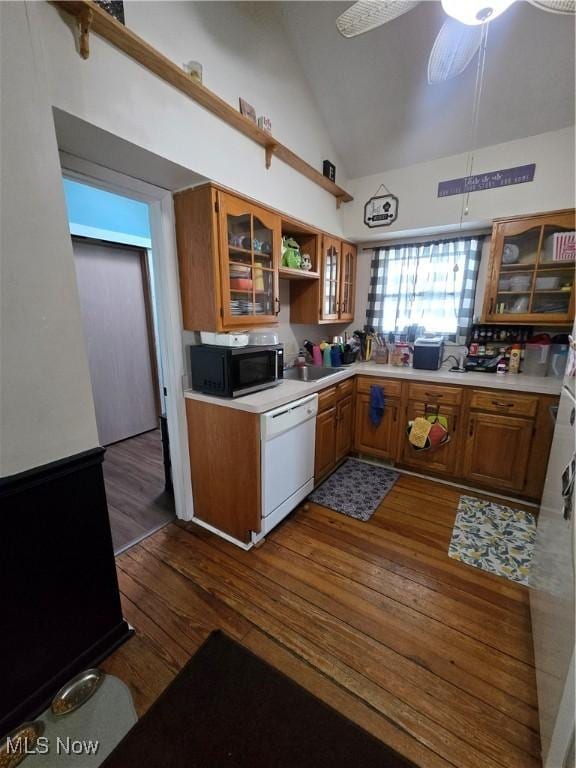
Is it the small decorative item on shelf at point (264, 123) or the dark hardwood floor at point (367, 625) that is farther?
the small decorative item on shelf at point (264, 123)

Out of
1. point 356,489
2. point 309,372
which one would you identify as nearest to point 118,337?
point 309,372

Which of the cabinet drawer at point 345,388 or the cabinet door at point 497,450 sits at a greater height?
the cabinet drawer at point 345,388

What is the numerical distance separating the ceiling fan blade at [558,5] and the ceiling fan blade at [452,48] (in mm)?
196

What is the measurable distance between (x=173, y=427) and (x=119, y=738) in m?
1.39

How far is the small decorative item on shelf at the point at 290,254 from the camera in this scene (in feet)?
8.35

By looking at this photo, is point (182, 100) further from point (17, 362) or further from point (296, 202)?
point (17, 362)

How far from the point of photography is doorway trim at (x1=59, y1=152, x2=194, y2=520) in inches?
65.8

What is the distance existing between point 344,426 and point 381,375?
56cm

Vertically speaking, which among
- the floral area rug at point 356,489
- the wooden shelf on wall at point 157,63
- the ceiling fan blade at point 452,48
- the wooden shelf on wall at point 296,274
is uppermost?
the ceiling fan blade at point 452,48

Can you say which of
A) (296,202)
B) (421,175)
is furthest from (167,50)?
(421,175)

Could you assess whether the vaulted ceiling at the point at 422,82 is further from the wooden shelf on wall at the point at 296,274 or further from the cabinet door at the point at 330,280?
the wooden shelf on wall at the point at 296,274

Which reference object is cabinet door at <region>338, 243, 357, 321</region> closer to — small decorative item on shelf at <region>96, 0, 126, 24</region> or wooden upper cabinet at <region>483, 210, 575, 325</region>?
wooden upper cabinet at <region>483, 210, 575, 325</region>

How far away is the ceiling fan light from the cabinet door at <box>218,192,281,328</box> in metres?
1.19

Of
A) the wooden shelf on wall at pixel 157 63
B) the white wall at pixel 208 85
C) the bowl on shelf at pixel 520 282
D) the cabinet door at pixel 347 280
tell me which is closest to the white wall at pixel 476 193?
the cabinet door at pixel 347 280
